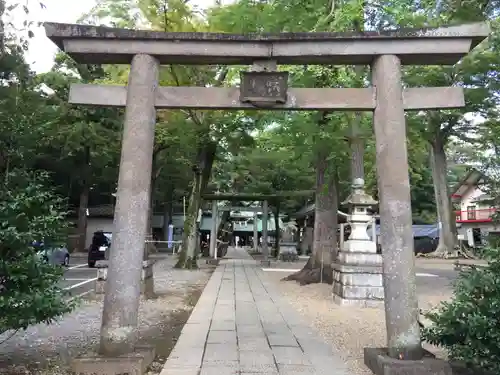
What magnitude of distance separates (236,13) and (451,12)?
208 inches

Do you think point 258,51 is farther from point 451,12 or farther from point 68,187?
point 68,187

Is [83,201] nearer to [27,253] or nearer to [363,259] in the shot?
[363,259]

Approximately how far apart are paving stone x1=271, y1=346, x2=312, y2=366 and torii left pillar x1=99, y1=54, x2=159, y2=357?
1698mm

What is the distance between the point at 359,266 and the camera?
9.64 metres

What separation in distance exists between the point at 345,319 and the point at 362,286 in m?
1.72

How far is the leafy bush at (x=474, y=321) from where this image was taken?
372 cm

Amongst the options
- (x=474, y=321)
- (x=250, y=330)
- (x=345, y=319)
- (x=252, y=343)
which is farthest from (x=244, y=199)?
(x=474, y=321)

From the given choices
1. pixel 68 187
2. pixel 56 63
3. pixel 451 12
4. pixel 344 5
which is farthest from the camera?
pixel 68 187

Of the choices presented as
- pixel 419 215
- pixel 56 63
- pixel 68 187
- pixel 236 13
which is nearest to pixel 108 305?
pixel 236 13

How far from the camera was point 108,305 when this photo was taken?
4598 mm

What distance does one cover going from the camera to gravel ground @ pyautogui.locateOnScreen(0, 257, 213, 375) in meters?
4.75

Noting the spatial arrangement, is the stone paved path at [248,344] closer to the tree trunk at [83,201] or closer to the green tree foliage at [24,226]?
the green tree foliage at [24,226]

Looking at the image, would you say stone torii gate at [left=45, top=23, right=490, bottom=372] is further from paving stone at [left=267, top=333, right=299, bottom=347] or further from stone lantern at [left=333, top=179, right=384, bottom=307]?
stone lantern at [left=333, top=179, right=384, bottom=307]

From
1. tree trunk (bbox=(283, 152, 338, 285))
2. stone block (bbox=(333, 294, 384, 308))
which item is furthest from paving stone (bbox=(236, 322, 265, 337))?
tree trunk (bbox=(283, 152, 338, 285))
